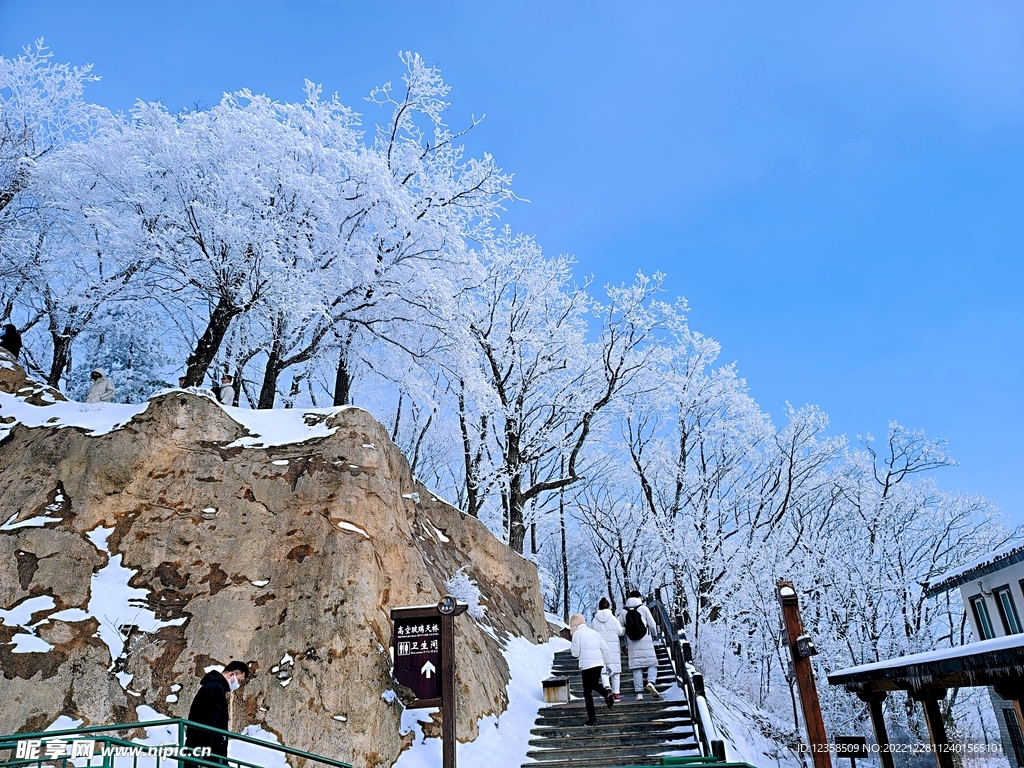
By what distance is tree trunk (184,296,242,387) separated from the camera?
526 inches

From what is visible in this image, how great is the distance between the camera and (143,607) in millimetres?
8992

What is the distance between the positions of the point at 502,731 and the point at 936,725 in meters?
6.74

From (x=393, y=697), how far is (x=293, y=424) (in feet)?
17.7

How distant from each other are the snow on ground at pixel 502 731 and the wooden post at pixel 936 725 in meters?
6.07

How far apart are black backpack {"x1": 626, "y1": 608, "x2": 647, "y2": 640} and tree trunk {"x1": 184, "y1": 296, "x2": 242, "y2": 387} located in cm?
973

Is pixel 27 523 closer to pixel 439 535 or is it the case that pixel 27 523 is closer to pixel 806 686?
pixel 439 535

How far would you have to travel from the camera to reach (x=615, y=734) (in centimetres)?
973

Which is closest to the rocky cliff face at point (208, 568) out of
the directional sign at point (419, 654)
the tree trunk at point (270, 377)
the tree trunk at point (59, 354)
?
the directional sign at point (419, 654)

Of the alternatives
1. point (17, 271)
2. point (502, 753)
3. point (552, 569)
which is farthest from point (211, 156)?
point (552, 569)

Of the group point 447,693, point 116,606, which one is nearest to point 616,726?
point 447,693

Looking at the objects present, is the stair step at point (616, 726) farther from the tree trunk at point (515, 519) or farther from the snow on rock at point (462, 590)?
the tree trunk at point (515, 519)

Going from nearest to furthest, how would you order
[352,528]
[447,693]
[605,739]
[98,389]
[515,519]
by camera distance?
[447,693]
[605,739]
[352,528]
[98,389]
[515,519]

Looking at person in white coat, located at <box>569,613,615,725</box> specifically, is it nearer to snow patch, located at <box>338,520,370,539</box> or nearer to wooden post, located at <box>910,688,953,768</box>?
snow patch, located at <box>338,520,370,539</box>

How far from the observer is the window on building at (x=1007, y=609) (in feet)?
51.4
